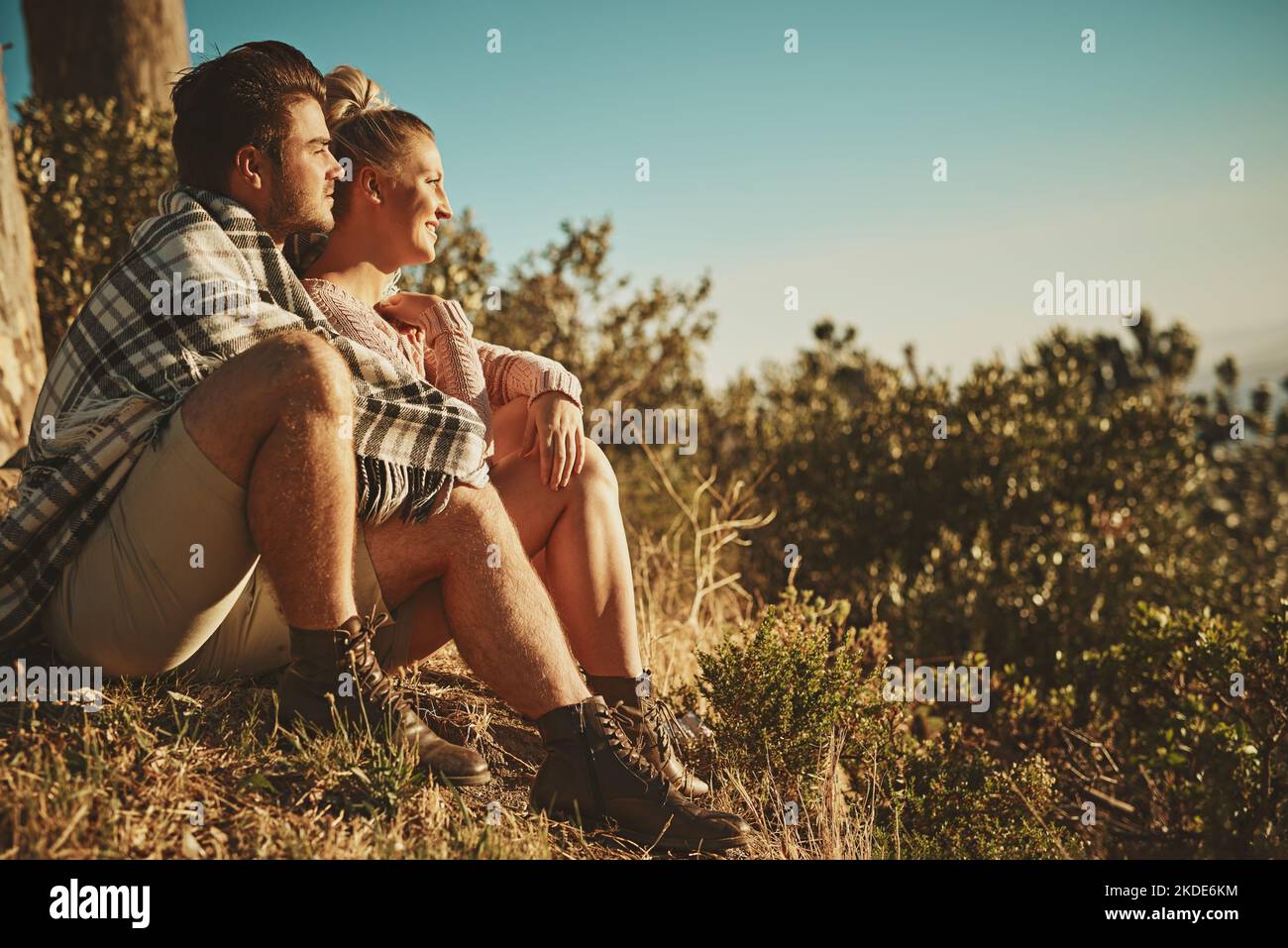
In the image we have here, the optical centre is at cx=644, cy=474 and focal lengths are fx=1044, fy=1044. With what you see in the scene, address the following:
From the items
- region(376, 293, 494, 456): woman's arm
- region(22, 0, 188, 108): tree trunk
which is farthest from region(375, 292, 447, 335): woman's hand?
region(22, 0, 188, 108): tree trunk

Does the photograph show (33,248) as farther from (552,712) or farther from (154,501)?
(552,712)

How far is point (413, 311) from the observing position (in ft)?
9.77

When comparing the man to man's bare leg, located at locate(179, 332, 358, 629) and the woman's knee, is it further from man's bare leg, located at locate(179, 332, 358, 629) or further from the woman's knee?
the woman's knee

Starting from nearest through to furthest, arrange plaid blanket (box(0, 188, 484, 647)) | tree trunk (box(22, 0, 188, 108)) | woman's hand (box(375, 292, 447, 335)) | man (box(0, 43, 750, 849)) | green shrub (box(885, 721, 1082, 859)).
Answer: man (box(0, 43, 750, 849)), plaid blanket (box(0, 188, 484, 647)), woman's hand (box(375, 292, 447, 335)), green shrub (box(885, 721, 1082, 859)), tree trunk (box(22, 0, 188, 108))

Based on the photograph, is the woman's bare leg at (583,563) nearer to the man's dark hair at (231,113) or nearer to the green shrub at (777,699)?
the green shrub at (777,699)

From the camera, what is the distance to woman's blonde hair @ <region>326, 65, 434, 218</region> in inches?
113

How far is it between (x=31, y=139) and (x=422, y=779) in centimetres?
438

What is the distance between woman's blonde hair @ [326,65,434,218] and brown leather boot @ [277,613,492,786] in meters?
1.24

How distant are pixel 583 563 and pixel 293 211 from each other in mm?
1122

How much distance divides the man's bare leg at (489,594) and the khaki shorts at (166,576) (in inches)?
4.3

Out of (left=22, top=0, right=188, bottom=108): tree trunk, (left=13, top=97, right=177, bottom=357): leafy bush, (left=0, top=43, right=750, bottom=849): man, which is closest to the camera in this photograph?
(left=0, top=43, right=750, bottom=849): man

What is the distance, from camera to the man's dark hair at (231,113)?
2.52 metres

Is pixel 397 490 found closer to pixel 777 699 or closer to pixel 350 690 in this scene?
pixel 350 690
